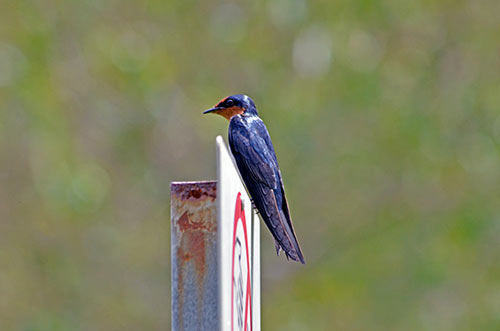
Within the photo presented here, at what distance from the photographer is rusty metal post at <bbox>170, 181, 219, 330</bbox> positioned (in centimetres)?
133

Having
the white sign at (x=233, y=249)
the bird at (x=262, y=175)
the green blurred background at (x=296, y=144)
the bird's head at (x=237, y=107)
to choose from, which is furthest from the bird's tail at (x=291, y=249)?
the green blurred background at (x=296, y=144)

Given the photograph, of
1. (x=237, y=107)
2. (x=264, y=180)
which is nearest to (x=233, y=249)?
(x=264, y=180)

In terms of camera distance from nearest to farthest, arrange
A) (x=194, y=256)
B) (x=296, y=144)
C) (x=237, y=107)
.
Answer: (x=194, y=256) → (x=237, y=107) → (x=296, y=144)


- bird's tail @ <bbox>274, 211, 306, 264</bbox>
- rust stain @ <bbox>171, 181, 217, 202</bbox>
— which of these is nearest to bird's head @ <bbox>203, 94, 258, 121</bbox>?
bird's tail @ <bbox>274, 211, 306, 264</bbox>

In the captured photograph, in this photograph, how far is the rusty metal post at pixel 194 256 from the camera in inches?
52.5

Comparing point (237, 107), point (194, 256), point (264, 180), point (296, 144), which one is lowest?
point (194, 256)

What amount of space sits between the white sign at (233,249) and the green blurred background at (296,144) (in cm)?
691

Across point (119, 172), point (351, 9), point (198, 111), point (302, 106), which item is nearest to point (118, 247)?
point (119, 172)

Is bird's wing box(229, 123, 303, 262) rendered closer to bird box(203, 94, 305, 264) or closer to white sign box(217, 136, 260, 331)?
bird box(203, 94, 305, 264)

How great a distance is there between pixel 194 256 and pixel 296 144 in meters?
7.49

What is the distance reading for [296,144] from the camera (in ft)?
29.0

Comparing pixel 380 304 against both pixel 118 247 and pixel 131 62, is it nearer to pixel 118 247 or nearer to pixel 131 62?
pixel 118 247

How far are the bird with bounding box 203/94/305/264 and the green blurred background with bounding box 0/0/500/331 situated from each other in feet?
16.1

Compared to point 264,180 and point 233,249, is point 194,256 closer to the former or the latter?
point 233,249
